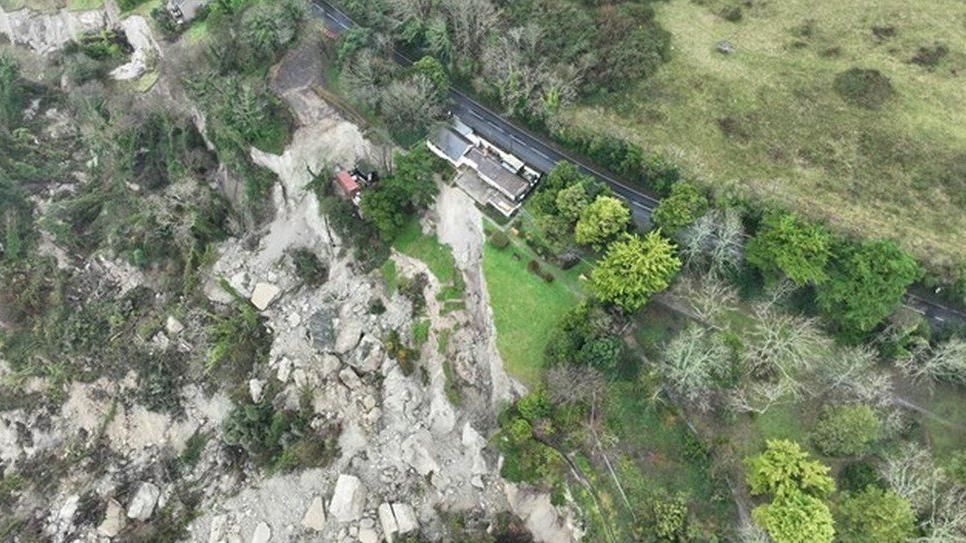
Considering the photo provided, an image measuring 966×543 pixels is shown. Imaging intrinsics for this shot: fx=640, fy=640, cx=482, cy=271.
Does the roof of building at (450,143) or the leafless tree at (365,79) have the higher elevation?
the leafless tree at (365,79)

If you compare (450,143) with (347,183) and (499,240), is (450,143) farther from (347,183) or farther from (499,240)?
(499,240)

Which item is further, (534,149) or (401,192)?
(534,149)

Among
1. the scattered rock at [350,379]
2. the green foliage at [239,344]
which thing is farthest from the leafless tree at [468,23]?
the green foliage at [239,344]

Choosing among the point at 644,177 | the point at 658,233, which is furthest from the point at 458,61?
the point at 658,233

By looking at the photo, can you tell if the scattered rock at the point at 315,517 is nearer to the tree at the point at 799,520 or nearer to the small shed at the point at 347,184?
the small shed at the point at 347,184

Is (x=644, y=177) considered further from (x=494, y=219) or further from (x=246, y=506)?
(x=246, y=506)

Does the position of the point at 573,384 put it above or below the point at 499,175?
below

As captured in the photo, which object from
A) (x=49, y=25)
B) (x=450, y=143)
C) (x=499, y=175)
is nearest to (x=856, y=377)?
(x=499, y=175)
